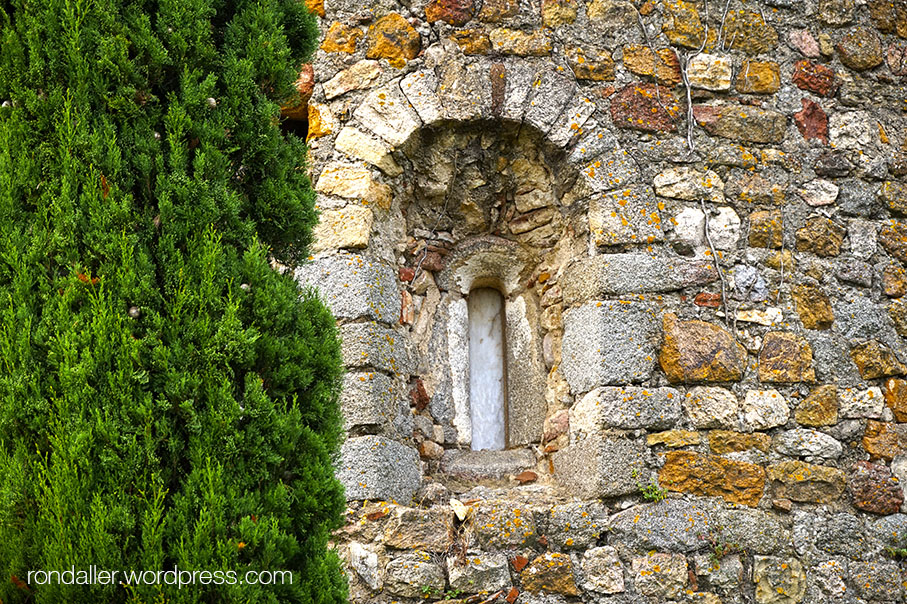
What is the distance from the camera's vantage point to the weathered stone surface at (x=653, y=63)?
4.32m

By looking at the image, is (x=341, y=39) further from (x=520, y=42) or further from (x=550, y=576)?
(x=550, y=576)

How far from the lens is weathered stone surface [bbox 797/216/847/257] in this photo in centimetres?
423

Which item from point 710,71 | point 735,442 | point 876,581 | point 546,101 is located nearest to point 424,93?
point 546,101

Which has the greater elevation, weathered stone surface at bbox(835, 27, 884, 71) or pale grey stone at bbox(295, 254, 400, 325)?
weathered stone surface at bbox(835, 27, 884, 71)

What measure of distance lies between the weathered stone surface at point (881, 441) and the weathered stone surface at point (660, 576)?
1015 mm

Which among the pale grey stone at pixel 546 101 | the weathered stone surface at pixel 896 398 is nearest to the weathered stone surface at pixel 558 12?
the pale grey stone at pixel 546 101

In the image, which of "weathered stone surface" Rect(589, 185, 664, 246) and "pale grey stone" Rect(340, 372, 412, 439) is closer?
"pale grey stone" Rect(340, 372, 412, 439)

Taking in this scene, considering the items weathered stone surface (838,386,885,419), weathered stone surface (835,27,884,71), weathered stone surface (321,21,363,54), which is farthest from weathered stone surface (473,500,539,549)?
weathered stone surface (835,27,884,71)

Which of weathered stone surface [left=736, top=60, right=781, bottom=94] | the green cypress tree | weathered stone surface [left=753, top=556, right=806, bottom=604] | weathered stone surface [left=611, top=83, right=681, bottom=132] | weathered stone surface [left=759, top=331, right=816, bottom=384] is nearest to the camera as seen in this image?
the green cypress tree

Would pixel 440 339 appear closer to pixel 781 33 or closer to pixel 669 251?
pixel 669 251

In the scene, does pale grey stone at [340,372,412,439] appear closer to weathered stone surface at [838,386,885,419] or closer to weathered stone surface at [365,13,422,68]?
weathered stone surface at [365,13,422,68]

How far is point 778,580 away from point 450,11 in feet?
9.32

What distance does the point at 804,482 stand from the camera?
395 cm

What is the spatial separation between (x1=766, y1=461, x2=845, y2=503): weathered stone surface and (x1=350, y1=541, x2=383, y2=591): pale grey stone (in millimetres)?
1675
